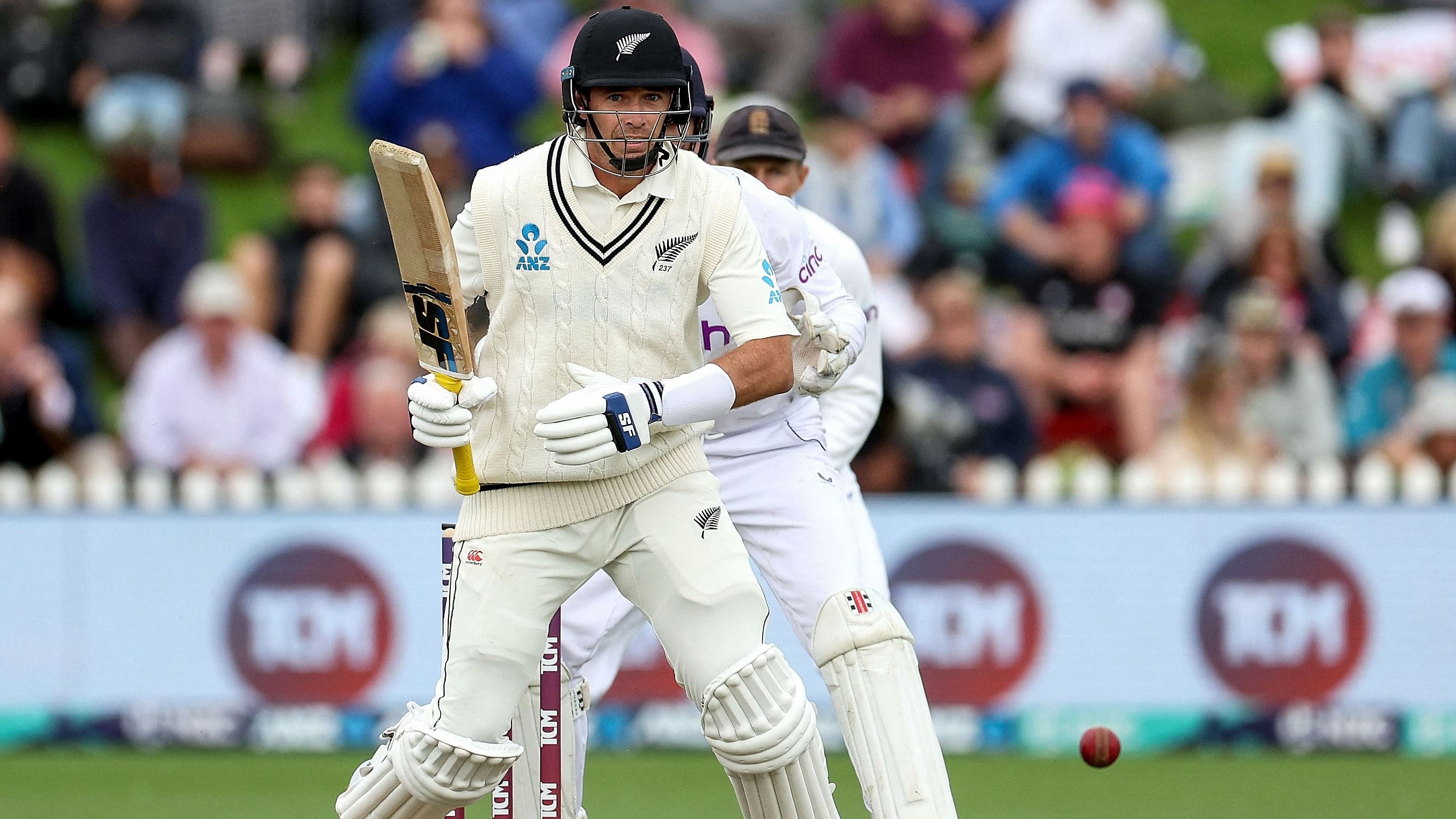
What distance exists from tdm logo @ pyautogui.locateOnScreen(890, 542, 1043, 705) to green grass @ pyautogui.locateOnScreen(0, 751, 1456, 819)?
324 millimetres

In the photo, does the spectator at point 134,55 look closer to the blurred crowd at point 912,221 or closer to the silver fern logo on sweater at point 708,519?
the blurred crowd at point 912,221

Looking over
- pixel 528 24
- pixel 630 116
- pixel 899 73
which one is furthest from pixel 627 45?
pixel 528 24

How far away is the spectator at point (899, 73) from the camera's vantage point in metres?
12.1

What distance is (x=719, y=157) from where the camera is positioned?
6434 millimetres

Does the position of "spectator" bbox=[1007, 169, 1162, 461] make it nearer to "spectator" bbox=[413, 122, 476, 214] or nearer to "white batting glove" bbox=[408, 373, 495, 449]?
"spectator" bbox=[413, 122, 476, 214]

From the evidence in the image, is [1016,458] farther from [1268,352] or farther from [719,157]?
[719,157]

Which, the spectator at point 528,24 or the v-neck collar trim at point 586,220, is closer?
the v-neck collar trim at point 586,220

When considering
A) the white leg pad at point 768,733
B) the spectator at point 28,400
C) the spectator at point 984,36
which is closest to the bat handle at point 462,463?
the white leg pad at point 768,733

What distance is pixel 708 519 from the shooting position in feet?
16.9

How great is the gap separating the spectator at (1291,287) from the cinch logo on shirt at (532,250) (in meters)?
6.43

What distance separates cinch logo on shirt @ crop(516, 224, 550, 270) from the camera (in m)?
4.98

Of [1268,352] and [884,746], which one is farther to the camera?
[1268,352]

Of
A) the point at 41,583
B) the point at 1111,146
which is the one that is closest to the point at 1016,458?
the point at 1111,146

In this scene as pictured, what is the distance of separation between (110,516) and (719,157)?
13.5 feet
